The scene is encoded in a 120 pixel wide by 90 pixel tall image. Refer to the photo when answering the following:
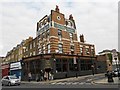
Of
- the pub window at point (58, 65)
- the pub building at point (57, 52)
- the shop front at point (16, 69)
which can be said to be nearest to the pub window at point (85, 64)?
the pub building at point (57, 52)

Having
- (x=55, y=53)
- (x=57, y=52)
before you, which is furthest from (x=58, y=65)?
(x=57, y=52)

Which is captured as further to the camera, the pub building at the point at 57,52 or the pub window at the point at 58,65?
the pub window at the point at 58,65

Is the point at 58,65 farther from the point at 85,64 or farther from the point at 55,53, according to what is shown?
the point at 85,64

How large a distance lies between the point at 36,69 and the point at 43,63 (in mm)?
2535

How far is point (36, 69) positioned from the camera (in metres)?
43.4

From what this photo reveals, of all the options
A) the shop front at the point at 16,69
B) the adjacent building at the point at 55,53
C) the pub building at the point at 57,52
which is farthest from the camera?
the shop front at the point at 16,69

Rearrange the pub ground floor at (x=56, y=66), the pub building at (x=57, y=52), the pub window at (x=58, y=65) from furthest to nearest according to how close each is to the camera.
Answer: the pub window at (x=58, y=65), the pub building at (x=57, y=52), the pub ground floor at (x=56, y=66)

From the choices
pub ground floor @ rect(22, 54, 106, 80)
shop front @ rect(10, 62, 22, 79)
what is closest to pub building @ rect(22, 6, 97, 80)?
pub ground floor @ rect(22, 54, 106, 80)

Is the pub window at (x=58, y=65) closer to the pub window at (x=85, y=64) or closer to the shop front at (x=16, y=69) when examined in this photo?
the pub window at (x=85, y=64)

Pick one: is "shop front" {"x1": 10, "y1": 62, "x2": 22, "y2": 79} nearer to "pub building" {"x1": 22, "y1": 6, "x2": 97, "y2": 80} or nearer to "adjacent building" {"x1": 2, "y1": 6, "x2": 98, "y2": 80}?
"adjacent building" {"x1": 2, "y1": 6, "x2": 98, "y2": 80}

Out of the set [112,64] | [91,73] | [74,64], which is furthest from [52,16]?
[112,64]

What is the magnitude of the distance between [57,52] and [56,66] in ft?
10.1

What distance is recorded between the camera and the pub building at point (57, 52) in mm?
42000

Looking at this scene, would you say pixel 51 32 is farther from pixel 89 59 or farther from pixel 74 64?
pixel 89 59
